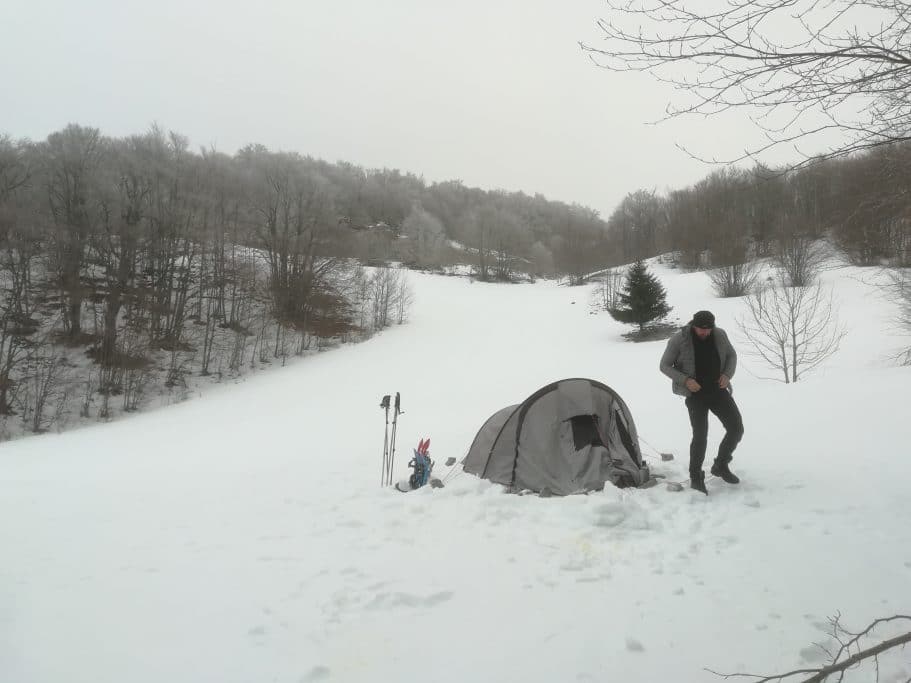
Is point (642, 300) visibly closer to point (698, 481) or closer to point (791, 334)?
point (791, 334)

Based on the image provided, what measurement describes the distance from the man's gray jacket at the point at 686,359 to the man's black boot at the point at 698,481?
814 millimetres

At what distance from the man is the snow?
45cm

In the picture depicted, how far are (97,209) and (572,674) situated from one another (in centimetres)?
2802

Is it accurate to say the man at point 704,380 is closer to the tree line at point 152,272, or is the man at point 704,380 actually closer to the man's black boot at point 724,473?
the man's black boot at point 724,473

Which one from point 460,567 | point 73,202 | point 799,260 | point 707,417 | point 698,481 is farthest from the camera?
point 73,202

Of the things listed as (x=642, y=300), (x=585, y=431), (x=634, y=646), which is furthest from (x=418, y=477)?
(x=642, y=300)

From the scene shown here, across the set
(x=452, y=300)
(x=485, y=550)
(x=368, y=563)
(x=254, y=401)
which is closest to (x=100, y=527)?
(x=368, y=563)

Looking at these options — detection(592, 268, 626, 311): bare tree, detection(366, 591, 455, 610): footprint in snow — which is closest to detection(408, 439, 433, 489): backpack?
detection(366, 591, 455, 610): footprint in snow

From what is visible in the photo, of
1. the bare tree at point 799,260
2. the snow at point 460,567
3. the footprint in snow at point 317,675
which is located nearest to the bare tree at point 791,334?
the bare tree at point 799,260

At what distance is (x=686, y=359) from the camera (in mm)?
4730

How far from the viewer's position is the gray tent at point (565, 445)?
5.26m

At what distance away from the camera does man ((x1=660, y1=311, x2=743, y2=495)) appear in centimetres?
466

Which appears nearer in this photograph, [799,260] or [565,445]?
[565,445]

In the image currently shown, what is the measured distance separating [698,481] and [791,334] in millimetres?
12010
